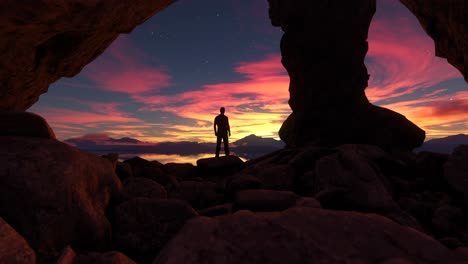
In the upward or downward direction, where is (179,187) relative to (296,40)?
downward

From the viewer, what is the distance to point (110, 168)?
381cm

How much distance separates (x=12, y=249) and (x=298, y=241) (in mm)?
2208

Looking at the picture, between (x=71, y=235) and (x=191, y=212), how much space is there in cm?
114

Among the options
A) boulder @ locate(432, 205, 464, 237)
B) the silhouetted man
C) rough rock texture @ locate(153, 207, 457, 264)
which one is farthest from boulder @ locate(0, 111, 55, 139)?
the silhouetted man

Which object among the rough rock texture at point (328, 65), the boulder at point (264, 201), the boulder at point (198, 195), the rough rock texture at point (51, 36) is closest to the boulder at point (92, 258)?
the boulder at point (264, 201)

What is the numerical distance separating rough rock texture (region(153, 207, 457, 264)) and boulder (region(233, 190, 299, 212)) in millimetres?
698

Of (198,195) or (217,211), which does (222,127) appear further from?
(217,211)

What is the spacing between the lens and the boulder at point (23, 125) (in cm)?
340

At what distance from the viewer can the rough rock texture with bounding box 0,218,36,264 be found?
207 cm

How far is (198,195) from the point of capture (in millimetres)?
5016

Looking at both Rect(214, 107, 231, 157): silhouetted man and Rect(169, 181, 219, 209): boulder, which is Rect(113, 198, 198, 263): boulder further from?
Rect(214, 107, 231, 157): silhouetted man

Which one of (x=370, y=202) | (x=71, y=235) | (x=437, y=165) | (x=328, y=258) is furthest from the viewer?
(x=437, y=165)

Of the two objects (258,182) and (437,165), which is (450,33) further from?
(258,182)

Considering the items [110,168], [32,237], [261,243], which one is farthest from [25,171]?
[261,243]
